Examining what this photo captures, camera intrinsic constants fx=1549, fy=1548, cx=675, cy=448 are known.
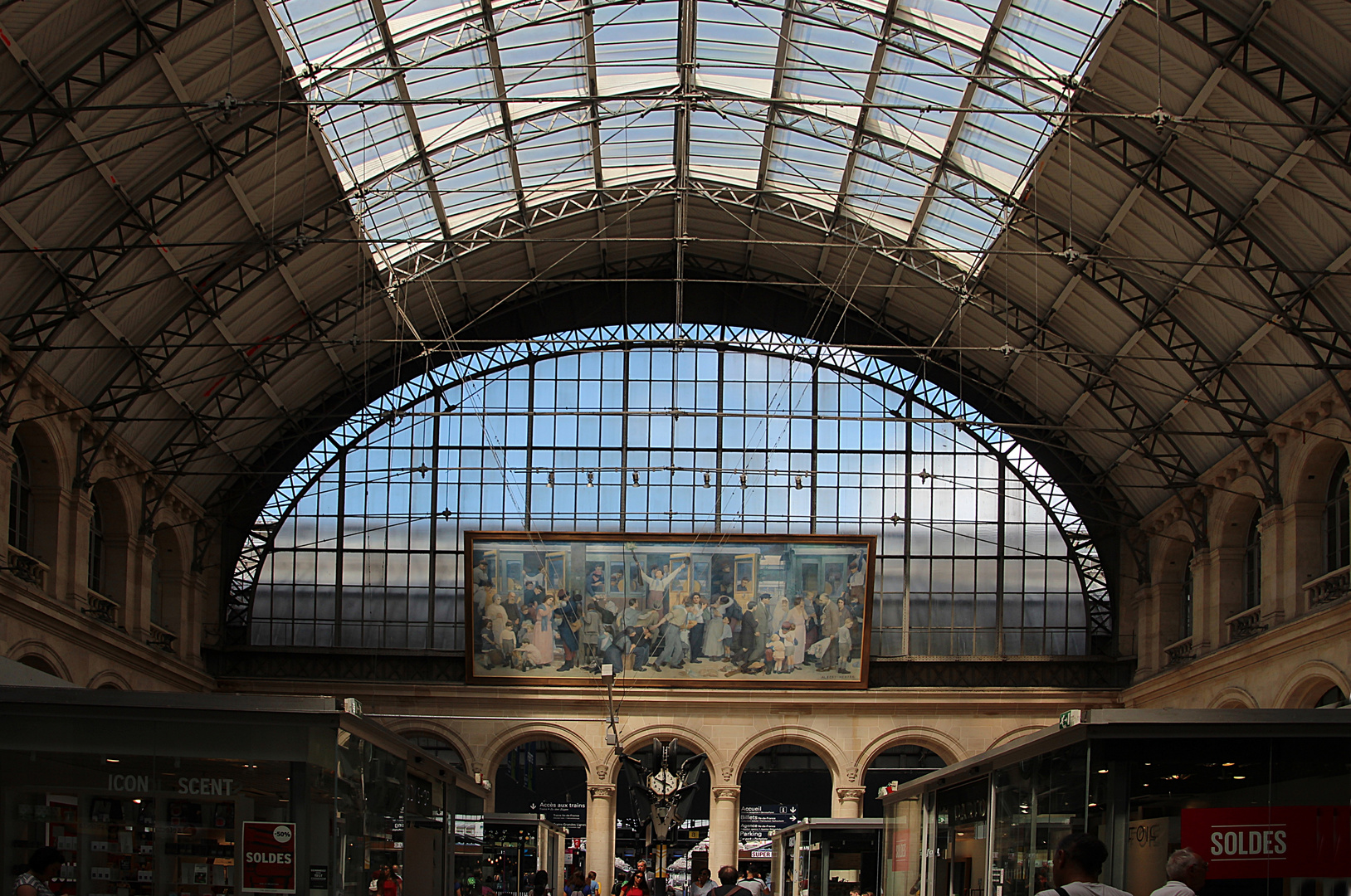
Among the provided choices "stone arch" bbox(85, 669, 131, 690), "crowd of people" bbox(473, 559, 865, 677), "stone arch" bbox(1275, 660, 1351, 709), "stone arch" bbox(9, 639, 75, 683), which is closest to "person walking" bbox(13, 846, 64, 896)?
"stone arch" bbox(9, 639, 75, 683)

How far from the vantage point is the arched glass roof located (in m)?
30.5

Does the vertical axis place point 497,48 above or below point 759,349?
above

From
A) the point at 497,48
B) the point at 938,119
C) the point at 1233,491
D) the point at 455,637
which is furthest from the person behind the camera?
the point at 455,637

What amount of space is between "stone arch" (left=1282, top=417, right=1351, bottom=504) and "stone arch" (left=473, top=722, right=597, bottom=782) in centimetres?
2093

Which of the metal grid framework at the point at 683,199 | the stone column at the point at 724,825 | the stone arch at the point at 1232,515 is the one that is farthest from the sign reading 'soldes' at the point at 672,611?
the stone arch at the point at 1232,515

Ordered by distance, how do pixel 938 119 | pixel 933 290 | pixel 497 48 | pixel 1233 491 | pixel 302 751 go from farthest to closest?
1. pixel 933 290
2. pixel 1233 491
3. pixel 938 119
4. pixel 497 48
5. pixel 302 751

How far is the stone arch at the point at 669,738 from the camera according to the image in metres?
45.4

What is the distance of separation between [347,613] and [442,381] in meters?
7.57

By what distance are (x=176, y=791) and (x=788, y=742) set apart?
1242 inches

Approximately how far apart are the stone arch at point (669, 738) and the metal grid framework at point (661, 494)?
589 cm

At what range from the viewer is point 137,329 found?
35531mm

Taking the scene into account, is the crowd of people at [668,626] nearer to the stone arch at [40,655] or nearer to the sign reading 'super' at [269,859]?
the stone arch at [40,655]

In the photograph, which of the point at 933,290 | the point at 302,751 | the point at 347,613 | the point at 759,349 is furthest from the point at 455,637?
the point at 302,751

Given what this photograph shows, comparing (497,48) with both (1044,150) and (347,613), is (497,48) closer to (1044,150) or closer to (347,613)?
(1044,150)
